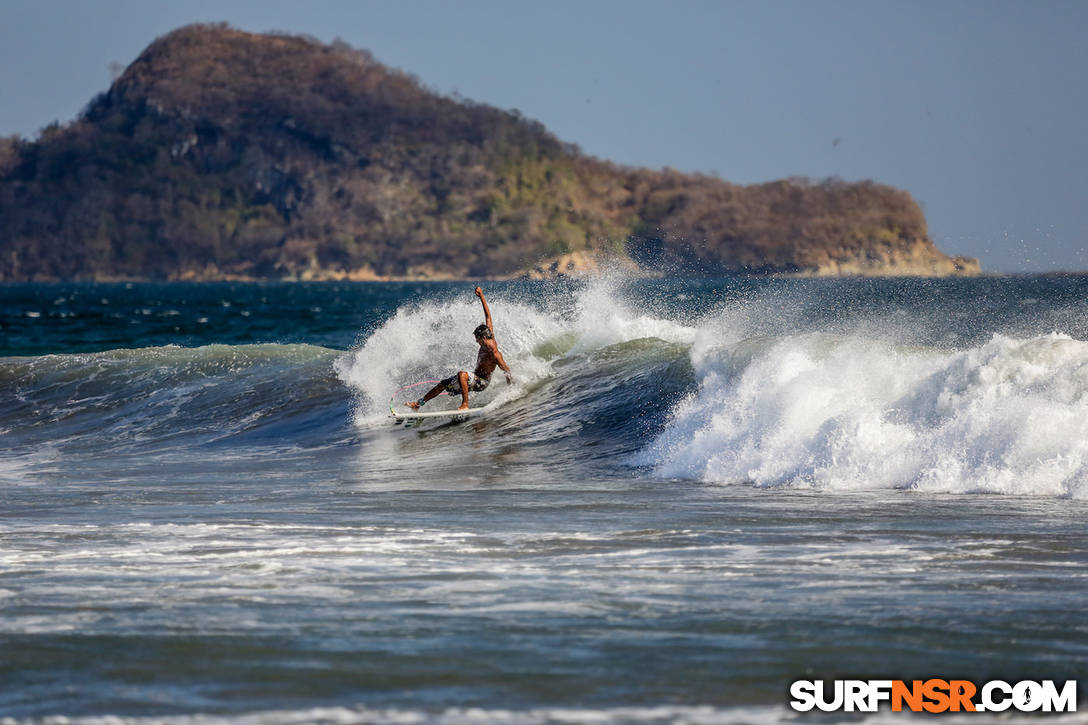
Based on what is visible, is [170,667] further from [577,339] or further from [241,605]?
[577,339]

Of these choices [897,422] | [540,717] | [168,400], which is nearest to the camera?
[540,717]

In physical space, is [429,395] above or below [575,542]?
above

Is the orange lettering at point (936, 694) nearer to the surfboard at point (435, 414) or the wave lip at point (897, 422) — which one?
the wave lip at point (897, 422)

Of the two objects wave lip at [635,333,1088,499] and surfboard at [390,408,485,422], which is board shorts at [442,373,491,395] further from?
wave lip at [635,333,1088,499]

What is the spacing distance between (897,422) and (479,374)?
701cm

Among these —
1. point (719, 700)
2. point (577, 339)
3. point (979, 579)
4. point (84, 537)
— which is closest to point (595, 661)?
point (719, 700)

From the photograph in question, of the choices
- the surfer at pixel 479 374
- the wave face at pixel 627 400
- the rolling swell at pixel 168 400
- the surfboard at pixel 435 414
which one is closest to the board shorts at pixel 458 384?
the surfer at pixel 479 374

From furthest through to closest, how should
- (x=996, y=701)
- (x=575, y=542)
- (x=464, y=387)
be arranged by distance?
(x=464, y=387), (x=575, y=542), (x=996, y=701)

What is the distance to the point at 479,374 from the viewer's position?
17.9 m

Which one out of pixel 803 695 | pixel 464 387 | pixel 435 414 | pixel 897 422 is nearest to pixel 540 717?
pixel 803 695

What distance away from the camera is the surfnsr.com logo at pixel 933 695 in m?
5.45

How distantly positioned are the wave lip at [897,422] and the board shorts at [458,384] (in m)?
4.09

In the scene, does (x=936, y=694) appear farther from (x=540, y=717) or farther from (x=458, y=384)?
(x=458, y=384)

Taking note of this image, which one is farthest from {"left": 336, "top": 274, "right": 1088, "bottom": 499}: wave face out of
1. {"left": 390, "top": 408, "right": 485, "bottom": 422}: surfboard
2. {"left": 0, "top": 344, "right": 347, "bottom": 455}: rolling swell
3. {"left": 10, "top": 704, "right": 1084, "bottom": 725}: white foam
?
{"left": 10, "top": 704, "right": 1084, "bottom": 725}: white foam
